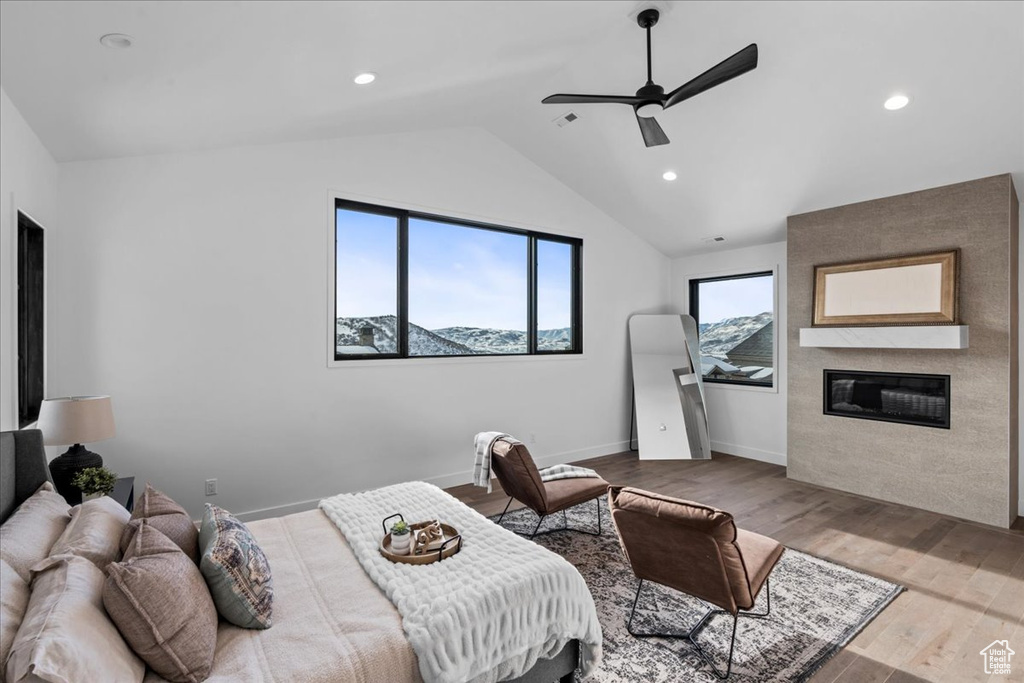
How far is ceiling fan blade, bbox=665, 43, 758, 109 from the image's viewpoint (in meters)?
2.46

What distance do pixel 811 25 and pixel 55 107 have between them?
12.9ft

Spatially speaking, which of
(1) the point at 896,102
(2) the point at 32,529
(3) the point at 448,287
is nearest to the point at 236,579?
(2) the point at 32,529

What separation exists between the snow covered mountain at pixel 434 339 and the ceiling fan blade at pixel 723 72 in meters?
2.73

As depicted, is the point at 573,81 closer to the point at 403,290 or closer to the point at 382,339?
the point at 403,290

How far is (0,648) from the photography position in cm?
105

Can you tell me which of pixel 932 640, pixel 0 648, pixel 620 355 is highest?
pixel 620 355

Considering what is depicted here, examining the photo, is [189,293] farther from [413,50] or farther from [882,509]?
[882,509]

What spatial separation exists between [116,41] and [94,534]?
1.74 meters

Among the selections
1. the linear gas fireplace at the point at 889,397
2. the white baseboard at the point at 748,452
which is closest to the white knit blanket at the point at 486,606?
the linear gas fireplace at the point at 889,397

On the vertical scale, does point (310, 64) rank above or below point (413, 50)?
below

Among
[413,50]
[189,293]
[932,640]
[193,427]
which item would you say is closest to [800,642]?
[932,640]

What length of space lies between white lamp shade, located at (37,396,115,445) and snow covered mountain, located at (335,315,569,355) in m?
1.80

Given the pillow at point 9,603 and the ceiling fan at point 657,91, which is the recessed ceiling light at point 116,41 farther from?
the ceiling fan at point 657,91

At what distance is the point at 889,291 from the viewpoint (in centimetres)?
417
